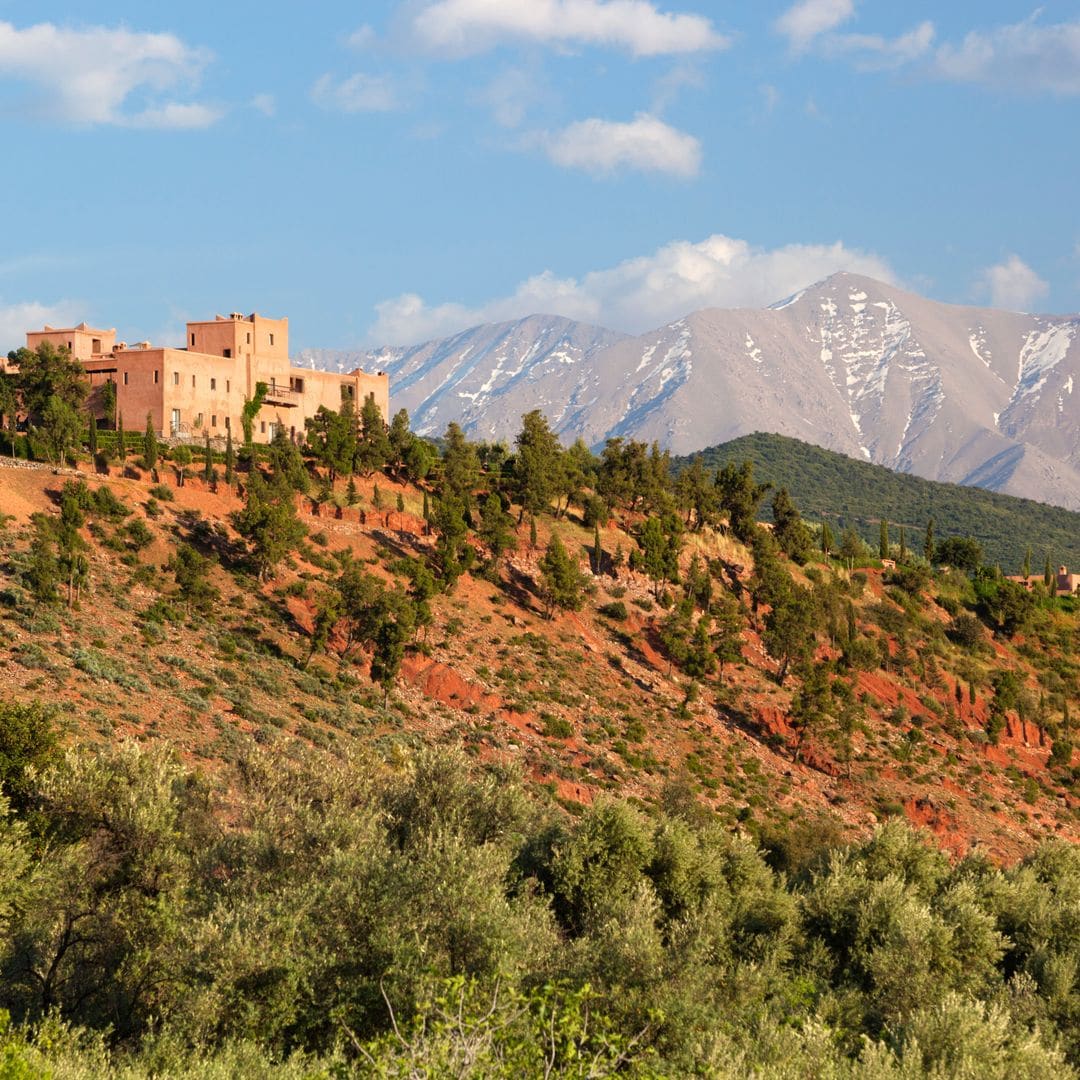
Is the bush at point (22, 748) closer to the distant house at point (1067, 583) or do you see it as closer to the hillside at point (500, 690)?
the hillside at point (500, 690)

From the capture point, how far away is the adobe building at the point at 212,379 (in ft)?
251

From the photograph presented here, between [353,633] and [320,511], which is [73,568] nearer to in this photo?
[353,633]

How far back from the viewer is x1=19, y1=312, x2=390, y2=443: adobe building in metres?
76.6

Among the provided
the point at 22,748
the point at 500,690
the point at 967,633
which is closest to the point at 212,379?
the point at 500,690

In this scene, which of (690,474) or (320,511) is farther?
(690,474)

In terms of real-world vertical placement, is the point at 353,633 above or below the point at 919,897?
above

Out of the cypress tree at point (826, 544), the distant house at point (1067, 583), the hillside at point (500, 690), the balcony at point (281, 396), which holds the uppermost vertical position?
the balcony at point (281, 396)

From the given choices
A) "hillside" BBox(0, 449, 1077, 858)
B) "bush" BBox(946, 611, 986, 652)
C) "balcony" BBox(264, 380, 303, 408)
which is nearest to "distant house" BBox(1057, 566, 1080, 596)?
"bush" BBox(946, 611, 986, 652)

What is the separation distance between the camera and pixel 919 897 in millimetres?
37656

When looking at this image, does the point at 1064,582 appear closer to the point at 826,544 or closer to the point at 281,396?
the point at 826,544

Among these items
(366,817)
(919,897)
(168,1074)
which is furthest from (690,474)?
(168,1074)

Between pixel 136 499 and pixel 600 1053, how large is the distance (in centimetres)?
5386

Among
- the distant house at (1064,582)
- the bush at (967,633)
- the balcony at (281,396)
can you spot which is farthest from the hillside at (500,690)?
the distant house at (1064,582)

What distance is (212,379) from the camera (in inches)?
3118
